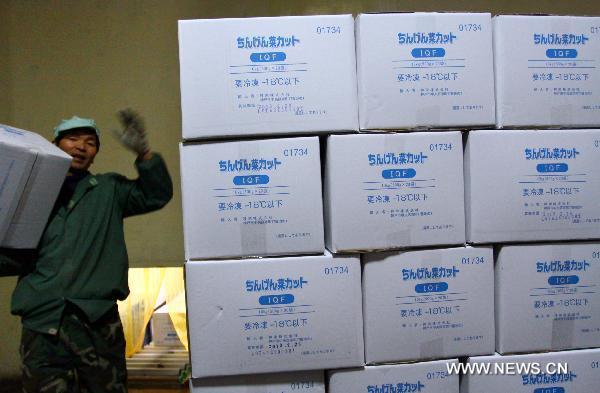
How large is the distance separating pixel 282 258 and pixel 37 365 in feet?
2.97

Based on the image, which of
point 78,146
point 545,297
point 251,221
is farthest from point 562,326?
point 78,146

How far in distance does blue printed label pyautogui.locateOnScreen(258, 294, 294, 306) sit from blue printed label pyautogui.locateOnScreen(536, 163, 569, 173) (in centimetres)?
71

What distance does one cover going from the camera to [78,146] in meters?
1.49

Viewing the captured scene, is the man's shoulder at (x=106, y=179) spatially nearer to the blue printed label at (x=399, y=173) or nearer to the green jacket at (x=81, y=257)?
the green jacket at (x=81, y=257)

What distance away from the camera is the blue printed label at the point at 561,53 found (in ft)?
3.72

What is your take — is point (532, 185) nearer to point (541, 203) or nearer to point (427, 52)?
point (541, 203)

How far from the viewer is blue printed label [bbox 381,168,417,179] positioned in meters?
1.10

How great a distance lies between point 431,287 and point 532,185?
37 centimetres

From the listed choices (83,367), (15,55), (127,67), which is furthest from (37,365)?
(15,55)

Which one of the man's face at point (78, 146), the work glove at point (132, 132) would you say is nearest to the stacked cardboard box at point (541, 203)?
the work glove at point (132, 132)

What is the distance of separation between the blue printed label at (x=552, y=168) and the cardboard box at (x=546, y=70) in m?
0.10

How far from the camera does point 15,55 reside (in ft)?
7.33

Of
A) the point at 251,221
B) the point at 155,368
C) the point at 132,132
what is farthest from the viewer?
the point at 155,368

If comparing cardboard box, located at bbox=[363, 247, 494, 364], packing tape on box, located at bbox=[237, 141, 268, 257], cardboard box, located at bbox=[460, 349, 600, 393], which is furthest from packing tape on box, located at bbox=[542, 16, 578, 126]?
packing tape on box, located at bbox=[237, 141, 268, 257]
